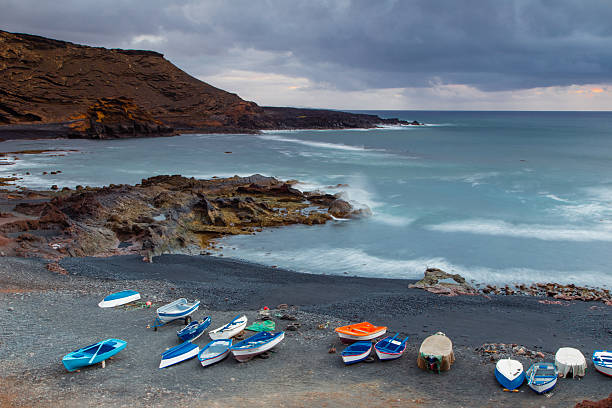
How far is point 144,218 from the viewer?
16516 millimetres

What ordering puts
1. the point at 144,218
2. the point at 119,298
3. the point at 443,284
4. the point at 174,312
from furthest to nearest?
1. the point at 144,218
2. the point at 443,284
3. the point at 119,298
4. the point at 174,312

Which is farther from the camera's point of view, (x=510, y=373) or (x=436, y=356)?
(x=436, y=356)

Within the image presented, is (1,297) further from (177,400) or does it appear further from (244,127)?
(244,127)

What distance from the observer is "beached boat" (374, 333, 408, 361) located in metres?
7.64

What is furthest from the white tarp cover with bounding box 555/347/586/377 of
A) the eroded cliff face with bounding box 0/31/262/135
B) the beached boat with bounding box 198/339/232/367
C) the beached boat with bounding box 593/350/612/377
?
the eroded cliff face with bounding box 0/31/262/135

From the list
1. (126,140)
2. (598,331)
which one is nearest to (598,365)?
(598,331)

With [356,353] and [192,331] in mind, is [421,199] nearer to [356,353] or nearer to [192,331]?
[356,353]

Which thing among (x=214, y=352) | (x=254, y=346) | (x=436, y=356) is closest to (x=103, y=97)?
(x=214, y=352)

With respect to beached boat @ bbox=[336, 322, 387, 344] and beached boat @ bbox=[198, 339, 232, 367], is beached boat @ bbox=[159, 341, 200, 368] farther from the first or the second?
beached boat @ bbox=[336, 322, 387, 344]

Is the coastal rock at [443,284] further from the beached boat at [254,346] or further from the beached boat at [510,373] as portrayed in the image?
the beached boat at [254,346]

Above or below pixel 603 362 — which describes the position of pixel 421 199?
above

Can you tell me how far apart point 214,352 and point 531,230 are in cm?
1506

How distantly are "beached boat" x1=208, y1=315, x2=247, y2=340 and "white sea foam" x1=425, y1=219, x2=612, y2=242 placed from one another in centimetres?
1184

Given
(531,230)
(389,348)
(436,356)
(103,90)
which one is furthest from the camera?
(103,90)
